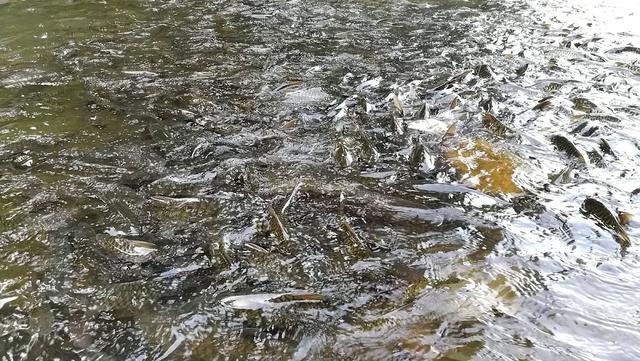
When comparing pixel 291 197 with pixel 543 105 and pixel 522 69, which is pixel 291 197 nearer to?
pixel 543 105

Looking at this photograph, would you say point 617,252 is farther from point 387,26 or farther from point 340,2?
point 340,2

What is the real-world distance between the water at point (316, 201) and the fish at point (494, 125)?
2.3 inches

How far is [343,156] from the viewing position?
14.2 feet

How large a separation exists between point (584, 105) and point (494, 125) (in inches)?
51.4

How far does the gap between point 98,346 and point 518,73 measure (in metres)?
5.97

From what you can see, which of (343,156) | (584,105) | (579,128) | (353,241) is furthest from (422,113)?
(353,241)

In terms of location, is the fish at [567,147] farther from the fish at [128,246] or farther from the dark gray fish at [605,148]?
the fish at [128,246]

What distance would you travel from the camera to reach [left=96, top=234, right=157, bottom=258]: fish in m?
3.21

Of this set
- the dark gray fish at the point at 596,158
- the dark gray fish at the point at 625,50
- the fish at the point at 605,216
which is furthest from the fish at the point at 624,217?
the dark gray fish at the point at 625,50

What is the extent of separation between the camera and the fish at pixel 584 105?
17.0 ft

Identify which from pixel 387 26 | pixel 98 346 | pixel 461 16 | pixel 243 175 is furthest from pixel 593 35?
pixel 98 346

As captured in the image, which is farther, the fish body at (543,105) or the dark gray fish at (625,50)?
the dark gray fish at (625,50)

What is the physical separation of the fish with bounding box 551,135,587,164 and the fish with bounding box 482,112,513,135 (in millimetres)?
434

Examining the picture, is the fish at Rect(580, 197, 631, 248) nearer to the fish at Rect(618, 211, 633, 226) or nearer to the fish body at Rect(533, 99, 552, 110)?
the fish at Rect(618, 211, 633, 226)
